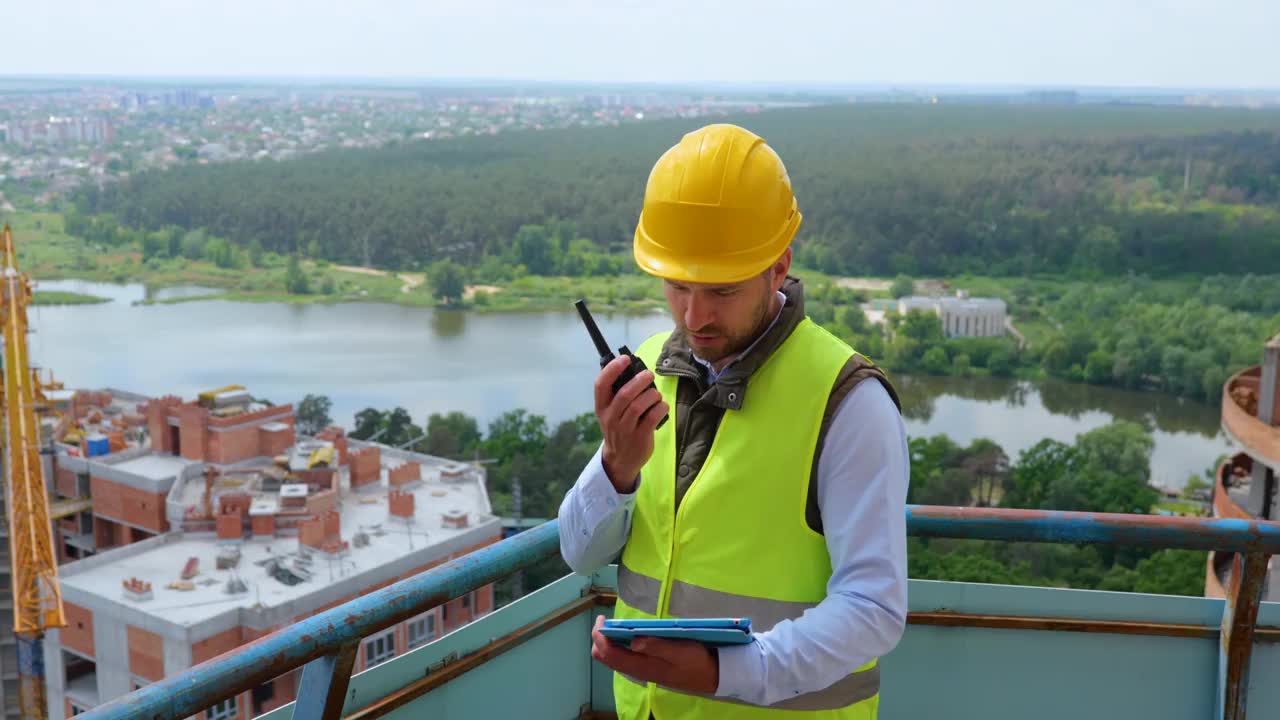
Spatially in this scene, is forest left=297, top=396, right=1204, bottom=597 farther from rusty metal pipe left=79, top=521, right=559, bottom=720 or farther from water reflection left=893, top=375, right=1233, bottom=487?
rusty metal pipe left=79, top=521, right=559, bottom=720

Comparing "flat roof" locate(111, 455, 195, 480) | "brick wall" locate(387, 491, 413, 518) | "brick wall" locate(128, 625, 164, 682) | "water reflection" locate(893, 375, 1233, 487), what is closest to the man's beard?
"brick wall" locate(128, 625, 164, 682)

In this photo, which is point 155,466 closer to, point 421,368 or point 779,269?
point 421,368

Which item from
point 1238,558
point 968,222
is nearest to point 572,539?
point 1238,558

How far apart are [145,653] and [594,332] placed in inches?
512

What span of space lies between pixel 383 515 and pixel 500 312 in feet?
69.3

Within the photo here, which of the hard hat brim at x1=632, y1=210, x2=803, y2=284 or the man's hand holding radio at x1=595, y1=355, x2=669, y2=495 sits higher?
the hard hat brim at x1=632, y1=210, x2=803, y2=284

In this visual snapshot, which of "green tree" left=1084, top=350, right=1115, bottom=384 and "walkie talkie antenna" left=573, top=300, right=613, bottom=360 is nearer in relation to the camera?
"walkie talkie antenna" left=573, top=300, right=613, bottom=360

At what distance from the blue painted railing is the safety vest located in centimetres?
21

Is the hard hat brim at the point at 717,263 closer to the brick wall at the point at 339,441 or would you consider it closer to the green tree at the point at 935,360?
the brick wall at the point at 339,441

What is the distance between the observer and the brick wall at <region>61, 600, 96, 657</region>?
13.9 metres

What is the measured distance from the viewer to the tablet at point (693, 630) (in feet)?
2.50

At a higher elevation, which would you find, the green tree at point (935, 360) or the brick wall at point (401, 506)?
the brick wall at point (401, 506)

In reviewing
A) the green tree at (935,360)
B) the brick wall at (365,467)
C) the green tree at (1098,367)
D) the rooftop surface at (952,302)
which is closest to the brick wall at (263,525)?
the brick wall at (365,467)

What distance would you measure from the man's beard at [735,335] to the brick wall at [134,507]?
16750 mm
